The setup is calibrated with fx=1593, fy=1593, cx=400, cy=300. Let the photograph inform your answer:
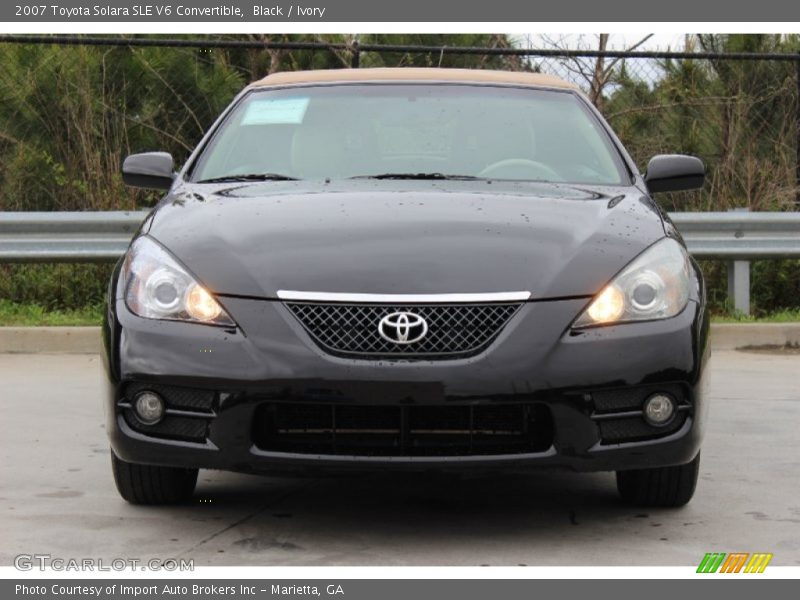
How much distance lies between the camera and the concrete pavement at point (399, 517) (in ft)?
14.6

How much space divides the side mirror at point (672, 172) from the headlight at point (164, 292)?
2.01 metres

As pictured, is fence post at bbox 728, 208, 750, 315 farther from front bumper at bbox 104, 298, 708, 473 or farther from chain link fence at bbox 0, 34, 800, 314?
front bumper at bbox 104, 298, 708, 473

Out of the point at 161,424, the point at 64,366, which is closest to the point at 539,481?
the point at 161,424

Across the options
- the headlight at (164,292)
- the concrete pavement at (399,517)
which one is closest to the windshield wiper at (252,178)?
the headlight at (164,292)

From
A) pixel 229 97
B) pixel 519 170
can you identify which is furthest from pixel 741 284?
pixel 229 97

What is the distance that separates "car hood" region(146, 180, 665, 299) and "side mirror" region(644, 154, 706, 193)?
0.72 meters

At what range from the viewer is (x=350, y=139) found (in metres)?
5.81

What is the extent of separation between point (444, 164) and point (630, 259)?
1200 mm

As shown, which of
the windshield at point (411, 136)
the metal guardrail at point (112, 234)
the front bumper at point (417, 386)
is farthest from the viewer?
the metal guardrail at point (112, 234)

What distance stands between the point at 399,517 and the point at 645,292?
1.05 m

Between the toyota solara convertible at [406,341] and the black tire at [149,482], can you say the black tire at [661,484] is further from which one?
the black tire at [149,482]

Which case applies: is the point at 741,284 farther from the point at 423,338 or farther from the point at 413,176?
the point at 423,338

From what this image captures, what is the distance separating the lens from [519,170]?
565cm

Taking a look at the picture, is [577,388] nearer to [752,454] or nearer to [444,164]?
[444,164]
